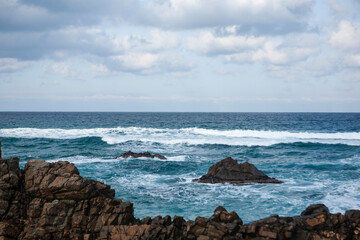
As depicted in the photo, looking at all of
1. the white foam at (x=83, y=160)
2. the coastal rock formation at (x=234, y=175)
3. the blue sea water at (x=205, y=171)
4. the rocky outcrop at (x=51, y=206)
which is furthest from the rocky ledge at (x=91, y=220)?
the white foam at (x=83, y=160)

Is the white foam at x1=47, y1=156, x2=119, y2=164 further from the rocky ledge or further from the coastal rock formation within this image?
the rocky ledge

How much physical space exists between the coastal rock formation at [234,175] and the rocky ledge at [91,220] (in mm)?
10580

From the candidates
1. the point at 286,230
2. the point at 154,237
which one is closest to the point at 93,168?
the point at 154,237

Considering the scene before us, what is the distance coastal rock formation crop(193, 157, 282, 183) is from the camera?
72.1ft

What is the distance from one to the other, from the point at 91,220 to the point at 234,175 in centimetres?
1360

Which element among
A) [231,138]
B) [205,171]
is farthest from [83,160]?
[231,138]

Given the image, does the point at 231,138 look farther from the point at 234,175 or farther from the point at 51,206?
the point at 51,206

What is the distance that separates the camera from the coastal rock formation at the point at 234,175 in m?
22.0

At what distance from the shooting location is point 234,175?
22.4 meters

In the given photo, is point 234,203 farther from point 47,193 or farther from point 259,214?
point 47,193

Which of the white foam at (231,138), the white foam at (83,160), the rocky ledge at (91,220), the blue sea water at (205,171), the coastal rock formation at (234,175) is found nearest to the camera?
the rocky ledge at (91,220)

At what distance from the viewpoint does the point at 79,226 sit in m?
10.6

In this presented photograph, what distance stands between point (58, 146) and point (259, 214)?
3430 centimetres

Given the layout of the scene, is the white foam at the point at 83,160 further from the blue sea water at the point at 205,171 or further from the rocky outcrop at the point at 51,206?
the rocky outcrop at the point at 51,206
